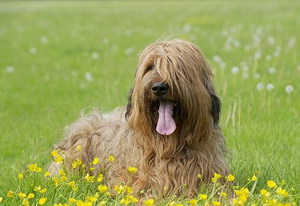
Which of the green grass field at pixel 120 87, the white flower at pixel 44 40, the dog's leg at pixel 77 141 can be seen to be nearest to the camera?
the green grass field at pixel 120 87

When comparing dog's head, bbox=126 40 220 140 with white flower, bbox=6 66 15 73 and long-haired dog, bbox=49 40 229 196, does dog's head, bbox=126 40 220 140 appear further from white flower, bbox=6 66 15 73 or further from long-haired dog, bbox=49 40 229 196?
white flower, bbox=6 66 15 73

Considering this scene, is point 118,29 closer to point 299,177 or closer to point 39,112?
point 39,112

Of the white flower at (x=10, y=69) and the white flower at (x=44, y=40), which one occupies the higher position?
the white flower at (x=44, y=40)

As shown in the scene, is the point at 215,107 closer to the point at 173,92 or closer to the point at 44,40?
the point at 173,92

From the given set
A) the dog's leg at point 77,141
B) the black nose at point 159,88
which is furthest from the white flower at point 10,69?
the black nose at point 159,88

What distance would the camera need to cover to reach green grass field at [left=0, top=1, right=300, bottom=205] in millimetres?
A: 6605

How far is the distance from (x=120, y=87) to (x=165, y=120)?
242 inches

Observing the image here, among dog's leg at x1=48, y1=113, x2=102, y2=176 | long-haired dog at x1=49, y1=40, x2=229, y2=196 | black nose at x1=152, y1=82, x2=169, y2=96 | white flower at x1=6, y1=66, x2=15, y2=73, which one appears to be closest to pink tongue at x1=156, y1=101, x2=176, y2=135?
long-haired dog at x1=49, y1=40, x2=229, y2=196

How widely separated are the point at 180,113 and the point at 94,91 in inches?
232

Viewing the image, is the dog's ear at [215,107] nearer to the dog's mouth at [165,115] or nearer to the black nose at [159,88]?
the dog's mouth at [165,115]

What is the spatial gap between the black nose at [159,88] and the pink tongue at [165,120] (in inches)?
7.4

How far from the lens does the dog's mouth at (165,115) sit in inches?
212

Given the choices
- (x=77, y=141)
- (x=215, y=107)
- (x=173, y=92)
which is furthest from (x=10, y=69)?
(x=173, y=92)

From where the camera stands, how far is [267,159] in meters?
6.66
